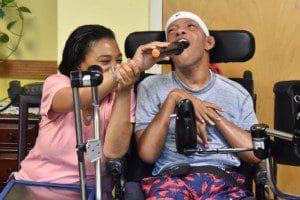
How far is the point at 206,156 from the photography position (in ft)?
5.73

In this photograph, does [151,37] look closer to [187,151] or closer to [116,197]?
[116,197]

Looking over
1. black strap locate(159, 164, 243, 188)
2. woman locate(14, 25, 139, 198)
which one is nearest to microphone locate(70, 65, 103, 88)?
woman locate(14, 25, 139, 198)

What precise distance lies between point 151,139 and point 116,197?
261 millimetres

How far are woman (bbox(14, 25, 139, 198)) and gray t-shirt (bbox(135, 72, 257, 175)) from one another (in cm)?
11

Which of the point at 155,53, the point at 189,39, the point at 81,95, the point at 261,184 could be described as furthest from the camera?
the point at 189,39

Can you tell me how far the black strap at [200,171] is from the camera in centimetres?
166

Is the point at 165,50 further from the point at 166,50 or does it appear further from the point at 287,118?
the point at 287,118

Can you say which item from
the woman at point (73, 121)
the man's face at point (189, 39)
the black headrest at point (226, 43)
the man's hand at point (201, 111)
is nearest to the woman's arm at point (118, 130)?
the woman at point (73, 121)

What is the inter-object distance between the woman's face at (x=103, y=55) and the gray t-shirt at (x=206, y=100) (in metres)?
0.25

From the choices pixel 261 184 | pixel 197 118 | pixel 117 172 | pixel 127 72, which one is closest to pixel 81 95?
pixel 127 72

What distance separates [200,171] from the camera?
1674 mm

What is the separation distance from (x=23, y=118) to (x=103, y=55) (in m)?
0.46

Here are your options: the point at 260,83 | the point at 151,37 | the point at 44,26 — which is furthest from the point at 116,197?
the point at 44,26

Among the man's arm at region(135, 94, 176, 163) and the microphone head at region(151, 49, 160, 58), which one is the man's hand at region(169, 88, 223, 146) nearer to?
the man's arm at region(135, 94, 176, 163)
